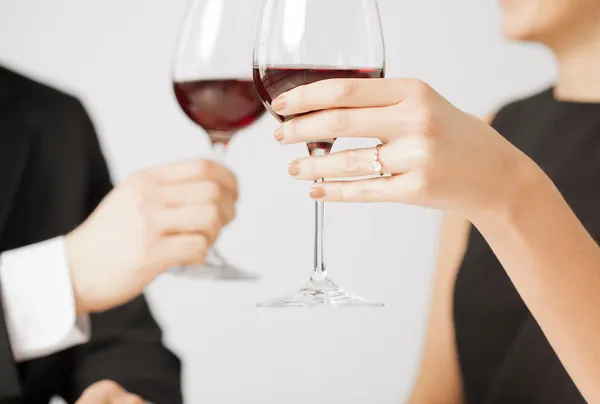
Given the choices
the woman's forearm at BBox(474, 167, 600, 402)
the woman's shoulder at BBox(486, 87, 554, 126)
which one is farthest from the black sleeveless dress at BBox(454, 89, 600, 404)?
the woman's forearm at BBox(474, 167, 600, 402)

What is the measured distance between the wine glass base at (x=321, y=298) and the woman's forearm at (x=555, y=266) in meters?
0.16

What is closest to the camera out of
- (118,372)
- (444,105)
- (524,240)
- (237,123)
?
(444,105)

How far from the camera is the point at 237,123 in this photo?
119 centimetres

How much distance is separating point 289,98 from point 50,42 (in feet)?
4.77

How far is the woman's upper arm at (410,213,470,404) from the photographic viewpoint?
1485 mm

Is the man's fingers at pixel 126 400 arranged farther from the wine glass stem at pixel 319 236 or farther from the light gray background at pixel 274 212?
the light gray background at pixel 274 212

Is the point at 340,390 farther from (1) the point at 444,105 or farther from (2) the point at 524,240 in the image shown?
(1) the point at 444,105

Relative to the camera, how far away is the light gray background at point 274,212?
1999 mm

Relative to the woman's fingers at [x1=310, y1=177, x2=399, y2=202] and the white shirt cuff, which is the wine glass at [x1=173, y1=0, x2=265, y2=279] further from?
the woman's fingers at [x1=310, y1=177, x2=399, y2=202]

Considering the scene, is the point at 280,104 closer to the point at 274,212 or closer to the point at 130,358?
the point at 130,358

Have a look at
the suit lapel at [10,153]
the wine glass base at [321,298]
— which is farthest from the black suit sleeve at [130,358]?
the wine glass base at [321,298]

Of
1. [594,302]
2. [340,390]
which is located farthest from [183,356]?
[594,302]

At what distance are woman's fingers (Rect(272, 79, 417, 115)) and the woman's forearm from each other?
0.19m

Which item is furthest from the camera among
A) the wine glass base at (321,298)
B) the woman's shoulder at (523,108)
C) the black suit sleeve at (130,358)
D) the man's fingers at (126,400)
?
the woman's shoulder at (523,108)
